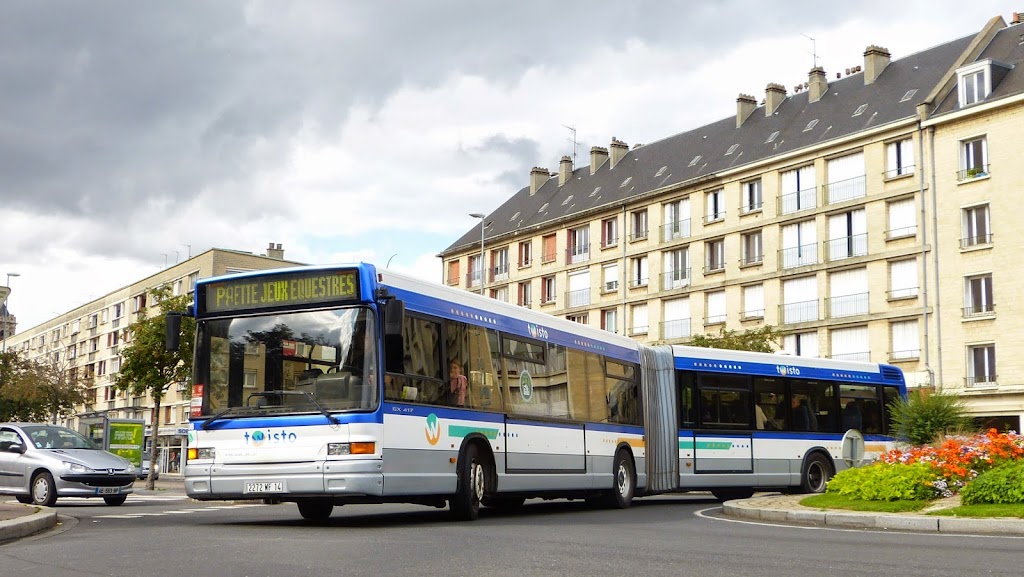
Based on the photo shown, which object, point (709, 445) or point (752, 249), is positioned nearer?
point (709, 445)

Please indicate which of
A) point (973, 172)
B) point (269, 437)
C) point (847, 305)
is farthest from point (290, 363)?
point (847, 305)

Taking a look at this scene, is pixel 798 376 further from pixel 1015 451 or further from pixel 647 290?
pixel 647 290

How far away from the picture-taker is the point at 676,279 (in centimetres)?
5816

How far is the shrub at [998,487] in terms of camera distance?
538 inches

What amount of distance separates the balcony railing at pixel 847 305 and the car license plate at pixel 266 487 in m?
39.1

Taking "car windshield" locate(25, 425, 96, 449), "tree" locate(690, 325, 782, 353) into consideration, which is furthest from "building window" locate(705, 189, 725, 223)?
"car windshield" locate(25, 425, 96, 449)

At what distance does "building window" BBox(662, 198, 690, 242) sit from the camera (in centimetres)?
5788

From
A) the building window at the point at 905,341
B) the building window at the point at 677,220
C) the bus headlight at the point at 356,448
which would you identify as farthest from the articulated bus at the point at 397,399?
the building window at the point at 677,220

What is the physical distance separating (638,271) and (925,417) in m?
33.9

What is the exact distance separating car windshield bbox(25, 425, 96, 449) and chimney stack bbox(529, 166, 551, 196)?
55.2 m

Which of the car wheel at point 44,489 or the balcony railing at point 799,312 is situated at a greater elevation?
the balcony railing at point 799,312

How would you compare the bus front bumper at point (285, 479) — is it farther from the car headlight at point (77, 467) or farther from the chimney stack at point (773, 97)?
the chimney stack at point (773, 97)

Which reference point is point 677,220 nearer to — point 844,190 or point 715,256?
point 715,256

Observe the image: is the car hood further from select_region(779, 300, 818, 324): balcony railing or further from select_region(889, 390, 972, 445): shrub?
select_region(779, 300, 818, 324): balcony railing
